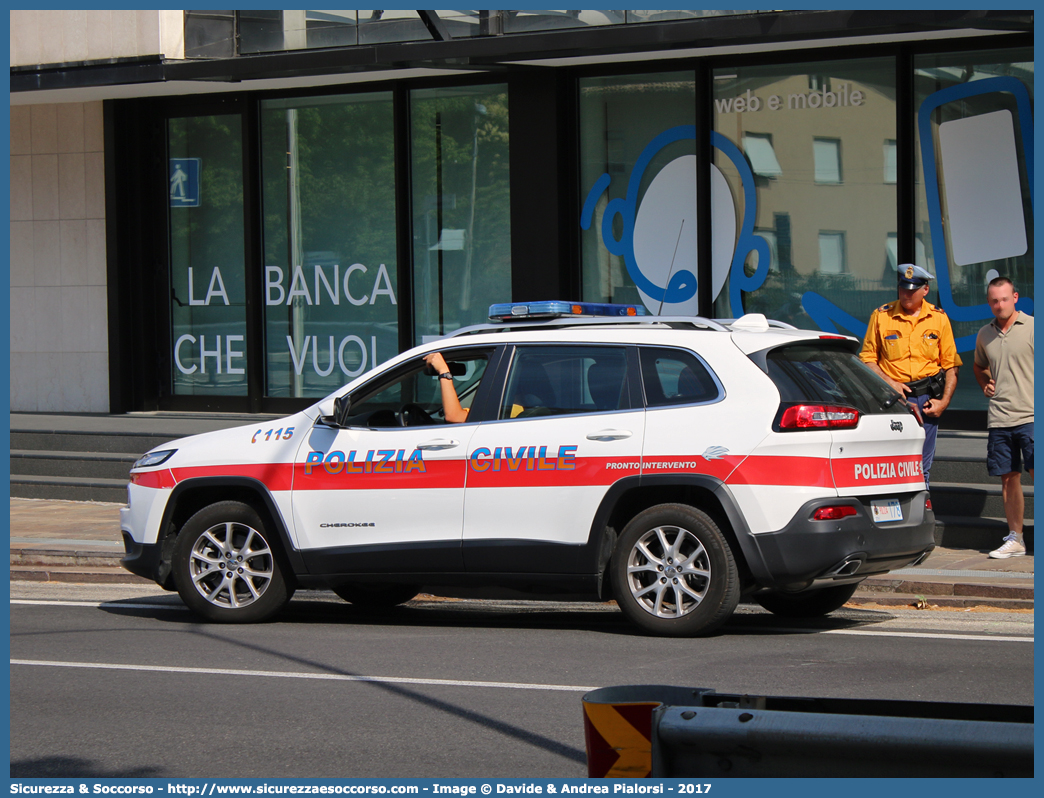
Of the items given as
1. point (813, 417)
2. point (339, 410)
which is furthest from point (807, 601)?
point (339, 410)

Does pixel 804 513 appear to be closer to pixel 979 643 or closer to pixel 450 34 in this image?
pixel 979 643

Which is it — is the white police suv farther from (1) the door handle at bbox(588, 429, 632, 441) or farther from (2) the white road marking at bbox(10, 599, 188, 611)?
(2) the white road marking at bbox(10, 599, 188, 611)

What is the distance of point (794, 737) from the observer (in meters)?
2.51

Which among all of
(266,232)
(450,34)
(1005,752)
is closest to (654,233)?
(450,34)

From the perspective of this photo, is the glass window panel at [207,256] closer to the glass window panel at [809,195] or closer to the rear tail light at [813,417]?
the glass window panel at [809,195]

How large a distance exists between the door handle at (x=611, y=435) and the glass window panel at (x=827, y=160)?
25.4 feet

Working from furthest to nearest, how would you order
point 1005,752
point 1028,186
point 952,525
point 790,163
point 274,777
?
point 790,163 < point 1028,186 < point 952,525 < point 274,777 < point 1005,752

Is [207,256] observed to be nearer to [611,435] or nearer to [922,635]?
[611,435]

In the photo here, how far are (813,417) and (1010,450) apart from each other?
9.92 ft

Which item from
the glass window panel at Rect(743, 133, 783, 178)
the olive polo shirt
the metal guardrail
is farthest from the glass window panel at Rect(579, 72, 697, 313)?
the metal guardrail

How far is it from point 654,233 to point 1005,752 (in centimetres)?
1315

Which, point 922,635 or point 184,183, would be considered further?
point 184,183

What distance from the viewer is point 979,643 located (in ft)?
24.1

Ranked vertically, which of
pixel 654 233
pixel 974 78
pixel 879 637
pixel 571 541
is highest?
pixel 974 78
